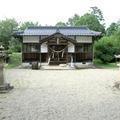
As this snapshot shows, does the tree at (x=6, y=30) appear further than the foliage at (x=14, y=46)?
Yes

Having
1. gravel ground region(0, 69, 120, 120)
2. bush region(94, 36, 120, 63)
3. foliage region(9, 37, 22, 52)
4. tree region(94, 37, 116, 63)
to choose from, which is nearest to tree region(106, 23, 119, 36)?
foliage region(9, 37, 22, 52)

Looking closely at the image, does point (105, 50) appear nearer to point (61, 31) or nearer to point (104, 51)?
point (104, 51)

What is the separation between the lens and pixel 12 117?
9727mm

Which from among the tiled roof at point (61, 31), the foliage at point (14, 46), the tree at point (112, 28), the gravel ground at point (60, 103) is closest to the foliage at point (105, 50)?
the tiled roof at point (61, 31)

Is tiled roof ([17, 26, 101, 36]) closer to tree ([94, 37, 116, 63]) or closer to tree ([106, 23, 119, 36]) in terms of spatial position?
tree ([94, 37, 116, 63])

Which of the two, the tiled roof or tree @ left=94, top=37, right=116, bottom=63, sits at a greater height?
the tiled roof

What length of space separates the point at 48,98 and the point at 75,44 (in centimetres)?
2180

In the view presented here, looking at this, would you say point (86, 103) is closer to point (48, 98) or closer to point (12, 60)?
point (48, 98)

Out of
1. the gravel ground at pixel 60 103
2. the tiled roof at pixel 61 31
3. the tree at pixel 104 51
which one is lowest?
the gravel ground at pixel 60 103

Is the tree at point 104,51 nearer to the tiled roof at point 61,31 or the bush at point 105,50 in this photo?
the bush at point 105,50

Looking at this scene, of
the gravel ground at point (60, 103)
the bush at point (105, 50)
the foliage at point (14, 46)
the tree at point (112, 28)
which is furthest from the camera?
the tree at point (112, 28)

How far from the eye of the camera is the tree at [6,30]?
5476 centimetres

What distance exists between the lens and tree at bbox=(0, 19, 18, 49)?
5476 cm

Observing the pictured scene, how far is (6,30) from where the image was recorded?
57.1 m
